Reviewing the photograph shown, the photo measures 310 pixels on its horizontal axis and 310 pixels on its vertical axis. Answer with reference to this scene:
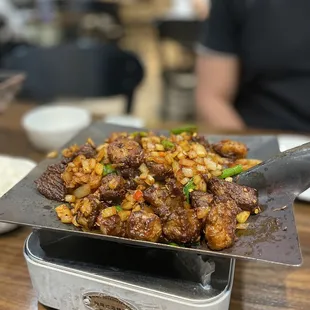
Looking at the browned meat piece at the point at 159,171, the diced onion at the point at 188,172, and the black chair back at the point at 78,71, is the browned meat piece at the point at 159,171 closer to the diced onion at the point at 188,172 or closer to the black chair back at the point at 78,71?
the diced onion at the point at 188,172

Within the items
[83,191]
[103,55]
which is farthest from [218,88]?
[83,191]

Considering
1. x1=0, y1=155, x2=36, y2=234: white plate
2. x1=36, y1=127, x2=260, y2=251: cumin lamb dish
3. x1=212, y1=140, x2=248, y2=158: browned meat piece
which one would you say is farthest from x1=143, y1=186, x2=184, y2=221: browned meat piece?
x1=0, y1=155, x2=36, y2=234: white plate

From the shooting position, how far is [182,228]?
0.76m

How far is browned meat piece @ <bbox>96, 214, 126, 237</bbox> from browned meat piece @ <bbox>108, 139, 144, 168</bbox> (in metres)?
0.15

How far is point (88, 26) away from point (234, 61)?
427 centimetres

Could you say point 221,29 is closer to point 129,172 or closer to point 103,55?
point 103,55

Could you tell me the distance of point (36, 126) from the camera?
63.4 inches

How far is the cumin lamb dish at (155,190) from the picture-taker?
2.55ft

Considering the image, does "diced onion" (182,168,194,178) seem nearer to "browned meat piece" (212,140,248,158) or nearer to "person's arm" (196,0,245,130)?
"browned meat piece" (212,140,248,158)

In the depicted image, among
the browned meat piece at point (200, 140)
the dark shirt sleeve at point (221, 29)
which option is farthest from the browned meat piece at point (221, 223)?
the dark shirt sleeve at point (221, 29)

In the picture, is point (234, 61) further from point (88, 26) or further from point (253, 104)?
point (88, 26)

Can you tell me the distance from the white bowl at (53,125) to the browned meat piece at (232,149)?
62cm

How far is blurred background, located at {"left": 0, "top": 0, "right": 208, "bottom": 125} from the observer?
2.34m

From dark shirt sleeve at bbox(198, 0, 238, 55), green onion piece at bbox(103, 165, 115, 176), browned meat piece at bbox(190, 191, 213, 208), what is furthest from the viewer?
dark shirt sleeve at bbox(198, 0, 238, 55)
